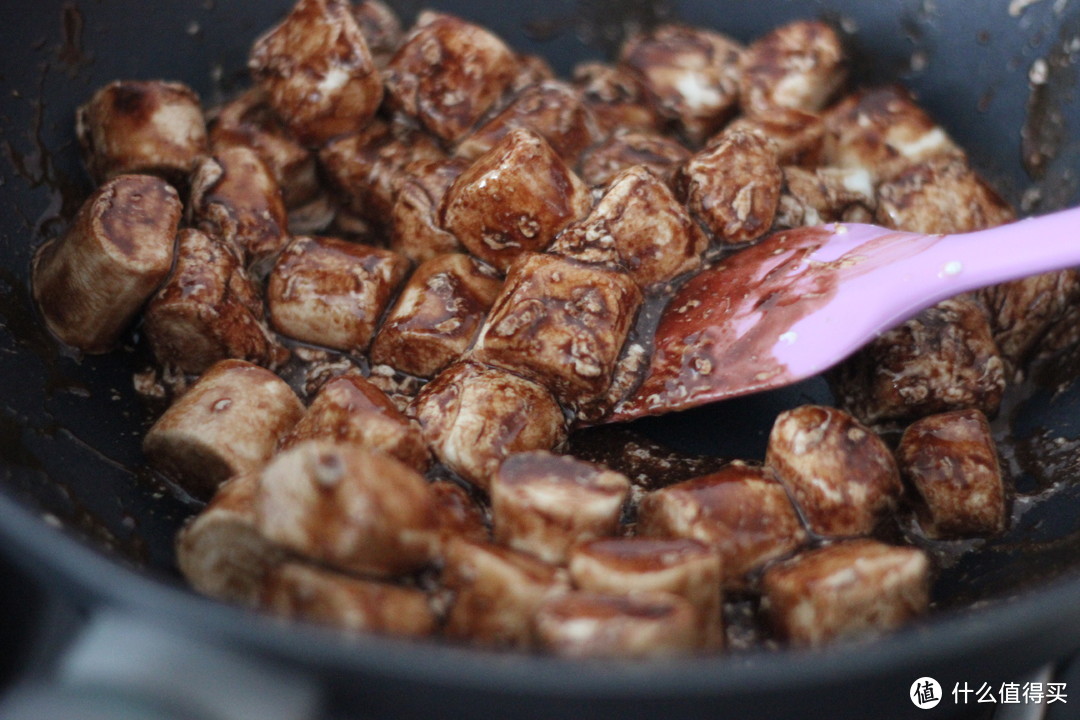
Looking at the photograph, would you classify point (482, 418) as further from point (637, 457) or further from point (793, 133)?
point (793, 133)

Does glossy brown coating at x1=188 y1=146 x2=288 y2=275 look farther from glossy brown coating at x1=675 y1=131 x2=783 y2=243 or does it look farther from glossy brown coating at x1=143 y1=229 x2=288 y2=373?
glossy brown coating at x1=675 y1=131 x2=783 y2=243

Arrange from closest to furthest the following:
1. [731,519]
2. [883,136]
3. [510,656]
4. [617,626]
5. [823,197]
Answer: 1. [510,656]
2. [617,626]
3. [731,519]
4. [823,197]
5. [883,136]

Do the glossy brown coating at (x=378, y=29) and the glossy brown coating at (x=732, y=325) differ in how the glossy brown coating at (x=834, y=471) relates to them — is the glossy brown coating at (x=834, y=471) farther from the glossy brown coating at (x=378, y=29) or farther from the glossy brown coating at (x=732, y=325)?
the glossy brown coating at (x=378, y=29)

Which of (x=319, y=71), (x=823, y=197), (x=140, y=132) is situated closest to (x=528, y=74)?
(x=319, y=71)

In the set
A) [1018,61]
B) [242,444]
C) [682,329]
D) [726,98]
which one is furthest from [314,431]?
[1018,61]

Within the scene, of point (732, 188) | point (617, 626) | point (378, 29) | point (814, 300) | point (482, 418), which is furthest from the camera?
point (378, 29)

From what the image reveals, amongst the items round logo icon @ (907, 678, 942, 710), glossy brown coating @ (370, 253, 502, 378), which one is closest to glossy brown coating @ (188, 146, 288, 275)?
glossy brown coating @ (370, 253, 502, 378)

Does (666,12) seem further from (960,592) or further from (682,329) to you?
(960,592)
